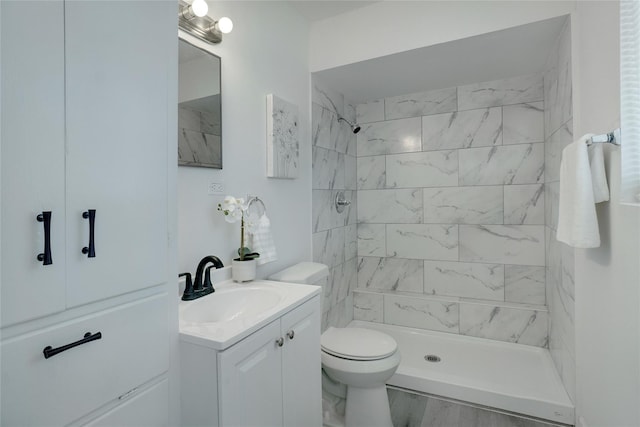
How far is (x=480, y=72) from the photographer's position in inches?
100

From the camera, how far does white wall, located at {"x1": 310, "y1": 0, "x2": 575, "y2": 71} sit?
73.7 inches

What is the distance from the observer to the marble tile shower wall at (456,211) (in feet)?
8.69

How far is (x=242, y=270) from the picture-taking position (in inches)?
64.7

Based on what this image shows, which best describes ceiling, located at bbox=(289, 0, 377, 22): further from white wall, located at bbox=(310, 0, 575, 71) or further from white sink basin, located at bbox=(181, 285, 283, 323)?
white sink basin, located at bbox=(181, 285, 283, 323)

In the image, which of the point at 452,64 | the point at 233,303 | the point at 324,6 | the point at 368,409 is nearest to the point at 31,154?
the point at 233,303

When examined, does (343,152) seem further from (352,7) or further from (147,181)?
(147,181)

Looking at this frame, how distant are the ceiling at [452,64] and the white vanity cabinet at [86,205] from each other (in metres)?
1.69

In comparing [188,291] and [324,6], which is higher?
[324,6]

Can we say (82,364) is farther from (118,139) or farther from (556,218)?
(556,218)

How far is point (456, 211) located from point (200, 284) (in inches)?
89.8

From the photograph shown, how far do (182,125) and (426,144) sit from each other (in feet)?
7.24

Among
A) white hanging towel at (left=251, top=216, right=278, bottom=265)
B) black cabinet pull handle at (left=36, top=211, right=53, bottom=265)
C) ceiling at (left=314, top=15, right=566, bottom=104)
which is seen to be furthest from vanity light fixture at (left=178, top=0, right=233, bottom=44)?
black cabinet pull handle at (left=36, top=211, right=53, bottom=265)

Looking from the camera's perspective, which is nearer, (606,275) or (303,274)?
(606,275)

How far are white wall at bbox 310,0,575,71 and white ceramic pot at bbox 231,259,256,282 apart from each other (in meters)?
1.58
